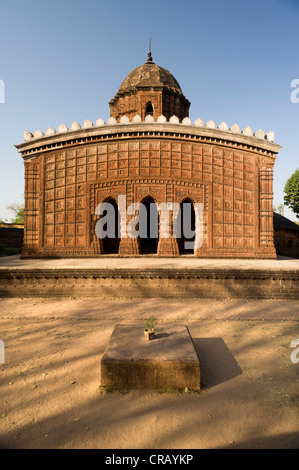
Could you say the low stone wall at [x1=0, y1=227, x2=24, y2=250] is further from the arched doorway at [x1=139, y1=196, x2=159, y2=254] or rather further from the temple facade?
the arched doorway at [x1=139, y1=196, x2=159, y2=254]

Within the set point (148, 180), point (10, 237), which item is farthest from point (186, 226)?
point (10, 237)

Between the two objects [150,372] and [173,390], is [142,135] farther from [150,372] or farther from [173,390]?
[173,390]

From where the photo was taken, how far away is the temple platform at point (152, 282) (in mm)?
8383

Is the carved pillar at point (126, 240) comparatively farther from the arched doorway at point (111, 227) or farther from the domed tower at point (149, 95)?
the domed tower at point (149, 95)

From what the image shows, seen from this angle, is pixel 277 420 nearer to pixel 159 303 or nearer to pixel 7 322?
pixel 159 303

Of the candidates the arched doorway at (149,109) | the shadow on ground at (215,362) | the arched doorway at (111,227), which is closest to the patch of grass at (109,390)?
the shadow on ground at (215,362)

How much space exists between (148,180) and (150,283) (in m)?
5.99

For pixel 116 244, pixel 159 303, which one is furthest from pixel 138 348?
pixel 116 244

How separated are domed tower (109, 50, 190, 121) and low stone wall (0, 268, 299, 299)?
36.0 ft

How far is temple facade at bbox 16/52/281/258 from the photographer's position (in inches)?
486

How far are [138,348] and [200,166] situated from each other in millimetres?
10767

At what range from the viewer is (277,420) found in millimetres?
2967

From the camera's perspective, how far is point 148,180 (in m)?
12.3

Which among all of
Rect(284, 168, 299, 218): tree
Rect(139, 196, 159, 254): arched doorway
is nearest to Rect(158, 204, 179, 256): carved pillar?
Rect(139, 196, 159, 254): arched doorway
